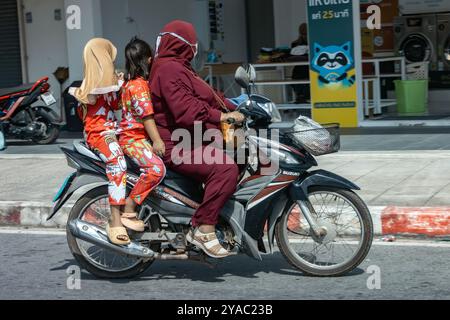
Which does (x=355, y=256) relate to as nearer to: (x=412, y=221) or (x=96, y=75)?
(x=412, y=221)

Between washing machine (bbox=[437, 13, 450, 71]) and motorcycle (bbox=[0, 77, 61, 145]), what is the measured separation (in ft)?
22.1

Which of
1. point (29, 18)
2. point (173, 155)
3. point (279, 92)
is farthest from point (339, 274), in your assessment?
point (29, 18)

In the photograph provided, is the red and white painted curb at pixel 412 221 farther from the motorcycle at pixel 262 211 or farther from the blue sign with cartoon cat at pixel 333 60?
the blue sign with cartoon cat at pixel 333 60

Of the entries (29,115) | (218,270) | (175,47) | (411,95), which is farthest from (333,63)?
(175,47)

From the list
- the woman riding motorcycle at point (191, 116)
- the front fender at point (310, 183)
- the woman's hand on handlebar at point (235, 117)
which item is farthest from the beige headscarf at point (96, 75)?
the front fender at point (310, 183)

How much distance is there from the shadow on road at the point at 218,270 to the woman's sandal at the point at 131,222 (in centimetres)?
45

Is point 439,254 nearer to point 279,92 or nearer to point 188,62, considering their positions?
point 188,62

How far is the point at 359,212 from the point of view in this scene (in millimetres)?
5887

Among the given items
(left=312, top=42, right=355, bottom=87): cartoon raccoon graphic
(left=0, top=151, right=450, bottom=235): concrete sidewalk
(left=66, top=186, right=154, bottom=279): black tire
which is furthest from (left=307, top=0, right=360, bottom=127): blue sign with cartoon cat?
(left=66, top=186, right=154, bottom=279): black tire

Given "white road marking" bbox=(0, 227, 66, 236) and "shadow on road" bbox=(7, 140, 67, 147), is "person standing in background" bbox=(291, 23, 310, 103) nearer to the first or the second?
"shadow on road" bbox=(7, 140, 67, 147)

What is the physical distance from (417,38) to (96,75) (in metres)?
10.5
